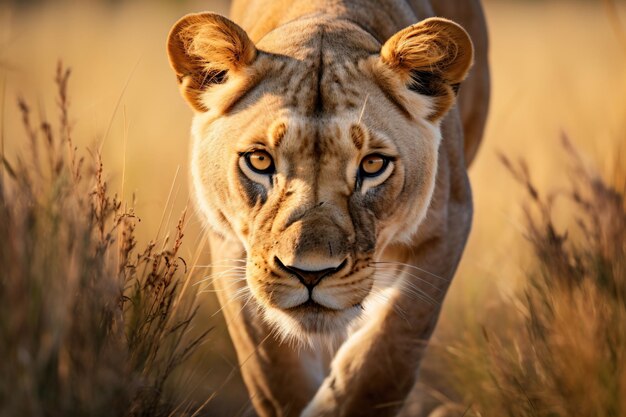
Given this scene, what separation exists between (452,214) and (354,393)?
2.49 feet

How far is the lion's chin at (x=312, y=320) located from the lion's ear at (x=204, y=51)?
2.68 feet

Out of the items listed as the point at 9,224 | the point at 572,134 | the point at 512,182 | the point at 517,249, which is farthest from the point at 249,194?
the point at 572,134

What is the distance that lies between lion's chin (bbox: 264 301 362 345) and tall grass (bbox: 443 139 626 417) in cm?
42

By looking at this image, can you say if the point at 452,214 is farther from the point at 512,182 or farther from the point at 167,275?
the point at 512,182

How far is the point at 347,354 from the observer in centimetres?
361

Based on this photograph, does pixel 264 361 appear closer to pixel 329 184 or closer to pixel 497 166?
pixel 329 184

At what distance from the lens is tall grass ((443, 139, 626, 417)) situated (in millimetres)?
2633

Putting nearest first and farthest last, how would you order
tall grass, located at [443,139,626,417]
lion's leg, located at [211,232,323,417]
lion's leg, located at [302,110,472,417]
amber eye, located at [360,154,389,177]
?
tall grass, located at [443,139,626,417]
amber eye, located at [360,154,389,177]
lion's leg, located at [302,110,472,417]
lion's leg, located at [211,232,323,417]

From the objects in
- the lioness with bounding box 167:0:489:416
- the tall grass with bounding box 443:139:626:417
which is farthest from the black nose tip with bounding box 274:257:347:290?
the tall grass with bounding box 443:139:626:417

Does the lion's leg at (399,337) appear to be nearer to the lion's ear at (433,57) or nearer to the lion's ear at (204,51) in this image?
the lion's ear at (433,57)

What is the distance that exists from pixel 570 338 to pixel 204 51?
1459 mm

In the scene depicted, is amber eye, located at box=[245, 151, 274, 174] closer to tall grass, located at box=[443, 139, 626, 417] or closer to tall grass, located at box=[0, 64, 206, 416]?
tall grass, located at box=[0, 64, 206, 416]

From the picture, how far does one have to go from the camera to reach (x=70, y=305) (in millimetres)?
2141

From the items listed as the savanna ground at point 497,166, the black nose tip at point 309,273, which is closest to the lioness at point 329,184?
the black nose tip at point 309,273
